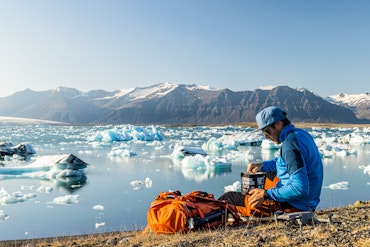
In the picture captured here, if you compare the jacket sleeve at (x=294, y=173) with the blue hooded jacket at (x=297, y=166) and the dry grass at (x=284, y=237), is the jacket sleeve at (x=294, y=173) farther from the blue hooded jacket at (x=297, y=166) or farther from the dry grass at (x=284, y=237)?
the dry grass at (x=284, y=237)

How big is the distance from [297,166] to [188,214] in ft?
5.21

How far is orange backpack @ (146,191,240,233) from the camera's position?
4.11 meters

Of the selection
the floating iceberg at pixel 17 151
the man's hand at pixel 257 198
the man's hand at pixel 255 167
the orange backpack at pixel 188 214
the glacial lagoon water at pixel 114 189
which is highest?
the man's hand at pixel 255 167

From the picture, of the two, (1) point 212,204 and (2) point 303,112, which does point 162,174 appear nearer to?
(1) point 212,204

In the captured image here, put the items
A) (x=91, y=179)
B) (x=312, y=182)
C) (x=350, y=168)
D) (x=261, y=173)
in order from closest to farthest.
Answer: (x=312, y=182) < (x=261, y=173) < (x=91, y=179) < (x=350, y=168)

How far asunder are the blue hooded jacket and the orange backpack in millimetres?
1135

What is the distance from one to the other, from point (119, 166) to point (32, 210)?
838cm

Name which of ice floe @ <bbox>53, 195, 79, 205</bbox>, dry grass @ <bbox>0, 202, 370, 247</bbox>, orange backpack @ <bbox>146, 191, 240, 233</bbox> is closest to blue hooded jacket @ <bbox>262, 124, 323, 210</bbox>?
dry grass @ <bbox>0, 202, 370, 247</bbox>

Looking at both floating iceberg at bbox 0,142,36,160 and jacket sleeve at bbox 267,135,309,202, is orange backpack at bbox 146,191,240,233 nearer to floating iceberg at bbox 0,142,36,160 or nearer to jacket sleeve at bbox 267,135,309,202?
jacket sleeve at bbox 267,135,309,202

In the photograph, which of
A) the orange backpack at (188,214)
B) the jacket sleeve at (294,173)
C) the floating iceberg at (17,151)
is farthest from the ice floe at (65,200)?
the floating iceberg at (17,151)

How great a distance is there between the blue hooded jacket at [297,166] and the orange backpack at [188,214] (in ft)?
3.72

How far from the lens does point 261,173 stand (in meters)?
3.71

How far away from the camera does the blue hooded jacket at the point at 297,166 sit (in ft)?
9.76

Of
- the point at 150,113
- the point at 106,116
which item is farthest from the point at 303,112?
the point at 106,116
